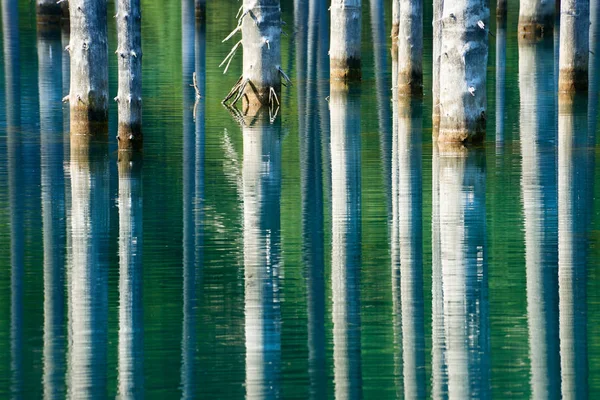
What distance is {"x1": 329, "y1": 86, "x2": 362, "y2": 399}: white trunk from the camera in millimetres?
10531

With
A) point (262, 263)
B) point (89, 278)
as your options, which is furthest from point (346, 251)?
point (89, 278)

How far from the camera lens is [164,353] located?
1098 cm

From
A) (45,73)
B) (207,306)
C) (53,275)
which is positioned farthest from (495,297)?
(45,73)

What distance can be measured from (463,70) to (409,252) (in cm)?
577

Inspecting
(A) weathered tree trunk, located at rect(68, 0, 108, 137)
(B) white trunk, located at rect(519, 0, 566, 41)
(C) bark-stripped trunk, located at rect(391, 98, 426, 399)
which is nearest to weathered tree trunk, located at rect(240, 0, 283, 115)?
(C) bark-stripped trunk, located at rect(391, 98, 426, 399)

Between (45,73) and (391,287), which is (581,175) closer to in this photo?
(391,287)

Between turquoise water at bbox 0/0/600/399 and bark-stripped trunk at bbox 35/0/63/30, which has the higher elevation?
bark-stripped trunk at bbox 35/0/63/30

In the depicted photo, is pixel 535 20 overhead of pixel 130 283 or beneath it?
overhead

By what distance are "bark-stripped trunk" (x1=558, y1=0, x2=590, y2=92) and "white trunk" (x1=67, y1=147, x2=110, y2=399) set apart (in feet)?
30.1

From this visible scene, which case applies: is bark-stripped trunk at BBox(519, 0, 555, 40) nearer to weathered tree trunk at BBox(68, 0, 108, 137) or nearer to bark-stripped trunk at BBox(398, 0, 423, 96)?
bark-stripped trunk at BBox(398, 0, 423, 96)

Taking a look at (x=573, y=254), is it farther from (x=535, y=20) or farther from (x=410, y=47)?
(x=535, y=20)

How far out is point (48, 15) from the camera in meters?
43.4

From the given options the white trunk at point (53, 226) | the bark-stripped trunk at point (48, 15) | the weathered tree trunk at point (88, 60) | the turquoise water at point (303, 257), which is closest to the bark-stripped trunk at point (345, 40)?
the turquoise water at point (303, 257)

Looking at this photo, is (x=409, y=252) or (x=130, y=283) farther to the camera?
(x=409, y=252)
